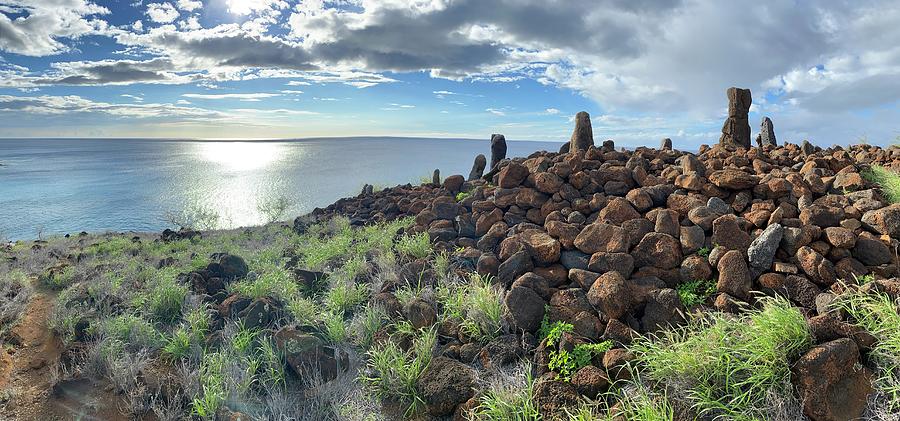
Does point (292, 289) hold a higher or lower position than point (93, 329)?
higher

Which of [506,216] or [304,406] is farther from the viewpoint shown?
[506,216]

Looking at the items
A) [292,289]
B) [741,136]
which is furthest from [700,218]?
[741,136]

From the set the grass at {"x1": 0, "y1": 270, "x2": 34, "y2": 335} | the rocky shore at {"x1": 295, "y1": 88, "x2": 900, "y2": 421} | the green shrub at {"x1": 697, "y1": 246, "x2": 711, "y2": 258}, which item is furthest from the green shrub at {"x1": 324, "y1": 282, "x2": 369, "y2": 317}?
the grass at {"x1": 0, "y1": 270, "x2": 34, "y2": 335}

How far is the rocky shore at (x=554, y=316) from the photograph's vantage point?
4.15 meters

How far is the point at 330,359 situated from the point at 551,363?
2459mm

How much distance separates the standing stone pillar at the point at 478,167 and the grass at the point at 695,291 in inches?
338

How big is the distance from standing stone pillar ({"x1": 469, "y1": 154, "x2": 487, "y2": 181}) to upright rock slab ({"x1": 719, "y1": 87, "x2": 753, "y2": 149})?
6.09 metres

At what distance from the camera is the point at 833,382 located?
3.92m

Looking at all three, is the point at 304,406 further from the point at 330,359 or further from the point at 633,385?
the point at 633,385

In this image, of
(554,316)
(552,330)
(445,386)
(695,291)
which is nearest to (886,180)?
(695,291)

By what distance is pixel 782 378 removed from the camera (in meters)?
3.99

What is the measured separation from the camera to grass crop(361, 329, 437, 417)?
4.91m

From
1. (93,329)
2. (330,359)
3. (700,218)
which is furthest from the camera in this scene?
(93,329)

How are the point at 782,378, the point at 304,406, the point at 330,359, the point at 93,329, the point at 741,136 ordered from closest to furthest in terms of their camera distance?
1. the point at 782,378
2. the point at 304,406
3. the point at 330,359
4. the point at 93,329
5. the point at 741,136
